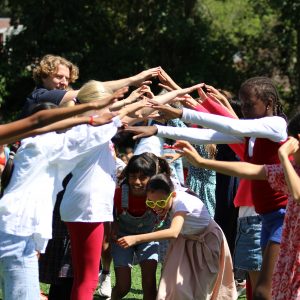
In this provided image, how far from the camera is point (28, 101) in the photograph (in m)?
6.34

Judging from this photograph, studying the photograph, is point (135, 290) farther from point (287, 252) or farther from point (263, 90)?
point (287, 252)

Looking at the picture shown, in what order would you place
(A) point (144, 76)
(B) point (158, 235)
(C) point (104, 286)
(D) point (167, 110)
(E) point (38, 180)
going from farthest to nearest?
(C) point (104, 286) → (A) point (144, 76) → (B) point (158, 235) → (D) point (167, 110) → (E) point (38, 180)

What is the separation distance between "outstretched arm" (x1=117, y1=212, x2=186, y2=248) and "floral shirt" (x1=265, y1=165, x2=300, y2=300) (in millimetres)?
1130

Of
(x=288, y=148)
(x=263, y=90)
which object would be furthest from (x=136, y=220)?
(x=288, y=148)

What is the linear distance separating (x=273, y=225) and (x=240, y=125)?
2.42 feet

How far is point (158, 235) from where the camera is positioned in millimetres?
5965

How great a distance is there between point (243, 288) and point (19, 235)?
384cm

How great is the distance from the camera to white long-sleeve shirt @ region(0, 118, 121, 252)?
469 centimetres

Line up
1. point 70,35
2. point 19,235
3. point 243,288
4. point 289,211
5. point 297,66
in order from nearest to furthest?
point 19,235, point 289,211, point 243,288, point 70,35, point 297,66

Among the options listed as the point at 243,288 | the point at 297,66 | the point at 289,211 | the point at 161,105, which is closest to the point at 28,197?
the point at 161,105

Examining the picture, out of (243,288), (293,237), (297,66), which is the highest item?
(297,66)

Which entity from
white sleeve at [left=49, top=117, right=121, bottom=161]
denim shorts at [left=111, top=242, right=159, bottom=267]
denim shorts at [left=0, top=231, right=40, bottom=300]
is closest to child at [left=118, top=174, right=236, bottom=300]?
denim shorts at [left=111, top=242, right=159, bottom=267]

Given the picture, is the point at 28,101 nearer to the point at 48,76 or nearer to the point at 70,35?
the point at 48,76

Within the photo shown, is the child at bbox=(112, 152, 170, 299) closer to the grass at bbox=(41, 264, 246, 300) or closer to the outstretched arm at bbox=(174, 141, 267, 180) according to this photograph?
the grass at bbox=(41, 264, 246, 300)
